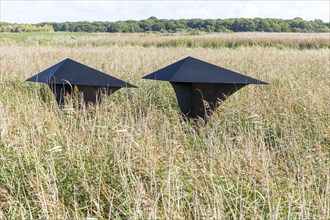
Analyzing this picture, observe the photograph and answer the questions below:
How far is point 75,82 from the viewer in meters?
4.68

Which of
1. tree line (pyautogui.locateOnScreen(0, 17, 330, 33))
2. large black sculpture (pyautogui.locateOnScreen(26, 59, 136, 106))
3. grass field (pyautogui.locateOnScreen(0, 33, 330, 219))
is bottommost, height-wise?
grass field (pyautogui.locateOnScreen(0, 33, 330, 219))

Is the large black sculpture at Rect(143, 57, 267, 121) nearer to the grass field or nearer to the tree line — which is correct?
the grass field

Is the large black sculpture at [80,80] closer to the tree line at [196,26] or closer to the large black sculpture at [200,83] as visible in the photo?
the large black sculpture at [200,83]

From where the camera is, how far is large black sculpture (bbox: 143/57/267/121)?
4.38m

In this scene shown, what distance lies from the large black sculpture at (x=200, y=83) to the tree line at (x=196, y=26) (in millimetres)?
45463

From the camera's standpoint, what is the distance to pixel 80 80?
4711mm

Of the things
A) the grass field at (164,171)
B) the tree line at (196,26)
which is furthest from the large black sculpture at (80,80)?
the tree line at (196,26)

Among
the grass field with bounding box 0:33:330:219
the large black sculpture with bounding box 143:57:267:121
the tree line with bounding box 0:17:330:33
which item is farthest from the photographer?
the tree line with bounding box 0:17:330:33

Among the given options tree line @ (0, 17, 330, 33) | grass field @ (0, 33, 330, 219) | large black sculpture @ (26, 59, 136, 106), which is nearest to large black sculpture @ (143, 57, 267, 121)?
grass field @ (0, 33, 330, 219)

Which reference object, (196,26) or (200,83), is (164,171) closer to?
(200,83)

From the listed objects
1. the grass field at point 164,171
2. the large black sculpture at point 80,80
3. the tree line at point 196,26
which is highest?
the tree line at point 196,26

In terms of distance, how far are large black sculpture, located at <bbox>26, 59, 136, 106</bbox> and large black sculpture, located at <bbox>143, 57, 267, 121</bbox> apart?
20.1 inches

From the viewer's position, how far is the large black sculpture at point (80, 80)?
4699 mm

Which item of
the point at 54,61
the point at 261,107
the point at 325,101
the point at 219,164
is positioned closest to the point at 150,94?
the point at 261,107
